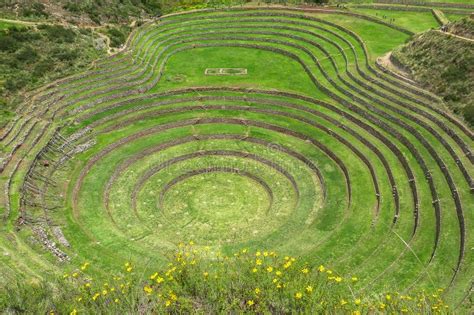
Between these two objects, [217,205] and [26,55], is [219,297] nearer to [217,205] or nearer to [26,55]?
[217,205]

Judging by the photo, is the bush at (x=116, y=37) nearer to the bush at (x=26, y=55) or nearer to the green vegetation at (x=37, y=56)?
the green vegetation at (x=37, y=56)

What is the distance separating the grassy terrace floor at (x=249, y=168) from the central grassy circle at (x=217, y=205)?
0.59 feet

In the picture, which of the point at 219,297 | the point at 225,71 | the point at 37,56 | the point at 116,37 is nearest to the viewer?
the point at 219,297

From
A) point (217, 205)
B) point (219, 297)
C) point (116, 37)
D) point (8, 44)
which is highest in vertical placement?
point (116, 37)

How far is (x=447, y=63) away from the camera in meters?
46.9

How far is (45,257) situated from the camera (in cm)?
2898

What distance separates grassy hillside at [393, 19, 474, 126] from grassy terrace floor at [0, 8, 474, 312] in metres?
1.89

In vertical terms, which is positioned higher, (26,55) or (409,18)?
(409,18)

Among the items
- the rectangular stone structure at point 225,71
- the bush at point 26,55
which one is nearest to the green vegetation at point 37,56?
the bush at point 26,55

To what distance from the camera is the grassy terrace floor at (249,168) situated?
30.5m

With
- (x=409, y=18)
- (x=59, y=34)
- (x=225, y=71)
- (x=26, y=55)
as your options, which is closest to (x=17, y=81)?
(x=26, y=55)

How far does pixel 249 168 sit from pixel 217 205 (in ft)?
21.6

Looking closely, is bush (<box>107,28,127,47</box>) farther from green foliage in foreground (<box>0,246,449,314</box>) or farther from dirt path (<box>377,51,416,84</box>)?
green foliage in foreground (<box>0,246,449,314</box>)

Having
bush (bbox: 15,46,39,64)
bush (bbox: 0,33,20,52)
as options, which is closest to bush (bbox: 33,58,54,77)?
bush (bbox: 15,46,39,64)
